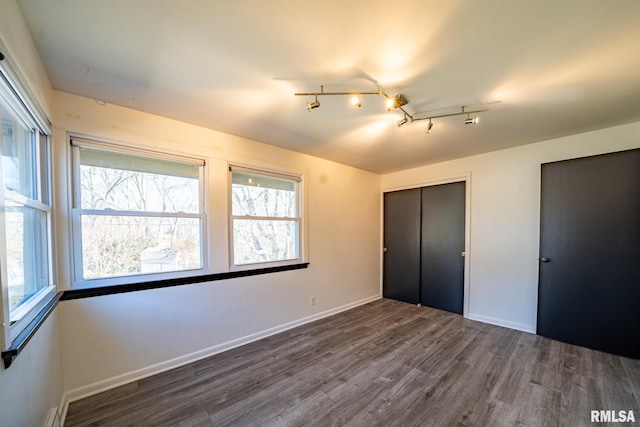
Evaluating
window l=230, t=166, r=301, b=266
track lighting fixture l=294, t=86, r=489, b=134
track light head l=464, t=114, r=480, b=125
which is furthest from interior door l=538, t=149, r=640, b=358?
window l=230, t=166, r=301, b=266

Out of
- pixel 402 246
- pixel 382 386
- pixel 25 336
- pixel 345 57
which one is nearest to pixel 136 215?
pixel 25 336

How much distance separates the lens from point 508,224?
316cm

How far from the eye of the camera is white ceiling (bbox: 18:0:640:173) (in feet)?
3.77

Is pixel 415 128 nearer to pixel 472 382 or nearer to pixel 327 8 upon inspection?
pixel 327 8

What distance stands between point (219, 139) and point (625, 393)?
416 centimetres

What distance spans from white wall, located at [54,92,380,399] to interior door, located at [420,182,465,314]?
1077 millimetres

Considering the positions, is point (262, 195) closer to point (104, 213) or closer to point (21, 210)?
point (104, 213)

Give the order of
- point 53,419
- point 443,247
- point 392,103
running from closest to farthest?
1. point 53,419
2. point 392,103
3. point 443,247

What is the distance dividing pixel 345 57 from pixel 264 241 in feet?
7.19

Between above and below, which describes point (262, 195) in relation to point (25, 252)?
above

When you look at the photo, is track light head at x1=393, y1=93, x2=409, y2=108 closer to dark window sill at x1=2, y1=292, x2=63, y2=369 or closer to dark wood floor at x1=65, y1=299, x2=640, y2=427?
dark wood floor at x1=65, y1=299, x2=640, y2=427

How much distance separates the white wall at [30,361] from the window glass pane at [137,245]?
1.50ft

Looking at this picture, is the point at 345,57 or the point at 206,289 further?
the point at 206,289

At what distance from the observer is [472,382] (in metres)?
2.05
